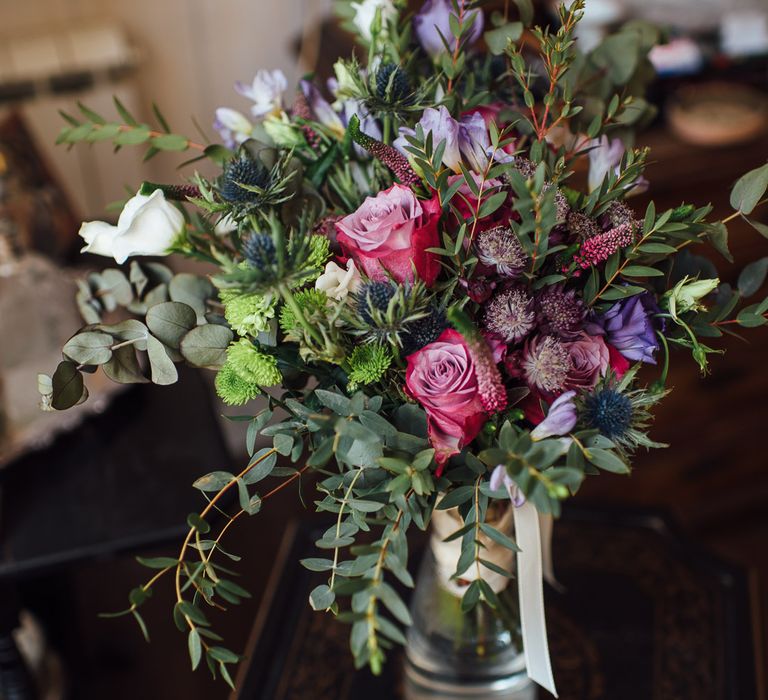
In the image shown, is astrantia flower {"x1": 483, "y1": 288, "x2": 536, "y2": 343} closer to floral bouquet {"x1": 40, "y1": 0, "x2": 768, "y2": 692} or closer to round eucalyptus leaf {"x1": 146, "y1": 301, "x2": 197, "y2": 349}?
floral bouquet {"x1": 40, "y1": 0, "x2": 768, "y2": 692}

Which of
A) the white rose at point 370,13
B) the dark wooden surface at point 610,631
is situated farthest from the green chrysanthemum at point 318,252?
the dark wooden surface at point 610,631

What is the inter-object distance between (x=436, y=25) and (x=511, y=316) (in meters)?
0.28

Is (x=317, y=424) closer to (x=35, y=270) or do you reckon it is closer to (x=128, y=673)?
(x=35, y=270)

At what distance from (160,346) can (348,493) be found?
0.18 meters

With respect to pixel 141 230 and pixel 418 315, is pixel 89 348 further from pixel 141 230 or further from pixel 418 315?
pixel 418 315

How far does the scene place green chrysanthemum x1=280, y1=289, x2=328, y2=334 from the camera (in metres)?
0.57

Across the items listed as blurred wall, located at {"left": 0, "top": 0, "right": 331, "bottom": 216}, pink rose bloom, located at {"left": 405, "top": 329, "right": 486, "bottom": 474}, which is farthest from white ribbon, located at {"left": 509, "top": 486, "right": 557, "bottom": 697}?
blurred wall, located at {"left": 0, "top": 0, "right": 331, "bottom": 216}

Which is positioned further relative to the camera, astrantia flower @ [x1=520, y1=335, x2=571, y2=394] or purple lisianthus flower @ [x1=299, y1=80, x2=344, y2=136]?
purple lisianthus flower @ [x1=299, y1=80, x2=344, y2=136]

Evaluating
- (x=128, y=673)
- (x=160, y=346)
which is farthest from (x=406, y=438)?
(x=128, y=673)

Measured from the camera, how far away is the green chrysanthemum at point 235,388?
0.60 meters

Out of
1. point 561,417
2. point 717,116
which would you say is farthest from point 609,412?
point 717,116

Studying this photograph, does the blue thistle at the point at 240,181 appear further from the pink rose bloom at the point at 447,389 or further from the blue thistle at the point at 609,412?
the blue thistle at the point at 609,412

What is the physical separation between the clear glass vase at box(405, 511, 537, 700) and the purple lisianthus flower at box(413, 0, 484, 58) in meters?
0.41

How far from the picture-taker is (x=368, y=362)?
0.58 m
